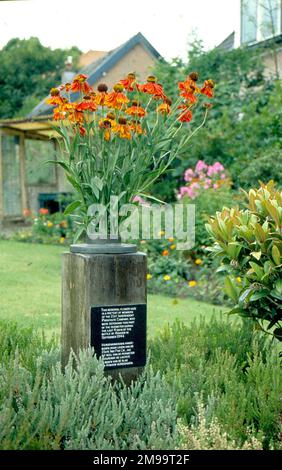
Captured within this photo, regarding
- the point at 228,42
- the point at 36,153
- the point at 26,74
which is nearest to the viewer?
the point at 228,42

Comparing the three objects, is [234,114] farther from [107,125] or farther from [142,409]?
[142,409]

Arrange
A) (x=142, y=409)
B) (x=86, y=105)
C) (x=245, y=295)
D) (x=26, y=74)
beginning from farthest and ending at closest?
(x=26, y=74) → (x=245, y=295) → (x=86, y=105) → (x=142, y=409)

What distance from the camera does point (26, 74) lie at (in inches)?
1185

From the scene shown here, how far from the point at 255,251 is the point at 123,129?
47.3 inches

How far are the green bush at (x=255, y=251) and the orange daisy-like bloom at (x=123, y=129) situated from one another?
94 cm

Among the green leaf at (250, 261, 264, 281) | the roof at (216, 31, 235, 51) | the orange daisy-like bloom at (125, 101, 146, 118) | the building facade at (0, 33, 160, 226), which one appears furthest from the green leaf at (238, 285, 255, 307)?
the roof at (216, 31, 235, 51)

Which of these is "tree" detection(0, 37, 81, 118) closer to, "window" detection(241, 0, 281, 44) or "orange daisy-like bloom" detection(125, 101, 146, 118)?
"window" detection(241, 0, 281, 44)

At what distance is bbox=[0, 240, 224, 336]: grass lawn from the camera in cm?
729

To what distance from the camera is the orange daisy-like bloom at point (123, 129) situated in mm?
4383

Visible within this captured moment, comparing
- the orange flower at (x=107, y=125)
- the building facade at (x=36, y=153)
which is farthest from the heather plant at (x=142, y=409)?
the building facade at (x=36, y=153)

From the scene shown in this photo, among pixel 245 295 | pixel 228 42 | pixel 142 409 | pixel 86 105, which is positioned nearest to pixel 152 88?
pixel 86 105

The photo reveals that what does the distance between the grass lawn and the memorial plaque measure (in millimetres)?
2072

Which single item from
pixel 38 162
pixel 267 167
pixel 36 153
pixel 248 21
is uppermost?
pixel 248 21

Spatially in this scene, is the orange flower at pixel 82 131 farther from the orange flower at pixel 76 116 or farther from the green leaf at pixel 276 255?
the green leaf at pixel 276 255
